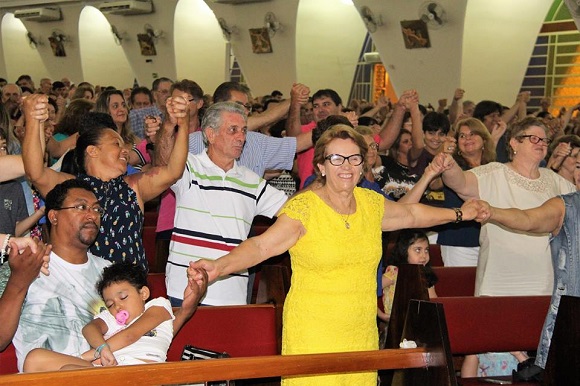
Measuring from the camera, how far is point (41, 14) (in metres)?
22.4

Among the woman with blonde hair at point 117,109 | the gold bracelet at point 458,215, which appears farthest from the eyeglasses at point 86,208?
the woman with blonde hair at point 117,109

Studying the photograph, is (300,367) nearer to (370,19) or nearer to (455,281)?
(455,281)

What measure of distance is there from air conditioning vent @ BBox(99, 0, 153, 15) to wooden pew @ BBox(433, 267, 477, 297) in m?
15.7

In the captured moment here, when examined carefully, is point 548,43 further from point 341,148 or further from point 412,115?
point 341,148

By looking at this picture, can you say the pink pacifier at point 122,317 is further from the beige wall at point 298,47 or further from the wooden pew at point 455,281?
the beige wall at point 298,47

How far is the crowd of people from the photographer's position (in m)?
3.82

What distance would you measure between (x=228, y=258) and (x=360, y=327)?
0.66m

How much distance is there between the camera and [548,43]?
17625mm

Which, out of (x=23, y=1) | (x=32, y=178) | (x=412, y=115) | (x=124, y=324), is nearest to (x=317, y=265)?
(x=124, y=324)

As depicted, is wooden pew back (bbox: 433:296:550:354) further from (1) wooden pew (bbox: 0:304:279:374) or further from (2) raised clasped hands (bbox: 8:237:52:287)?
(2) raised clasped hands (bbox: 8:237:52:287)

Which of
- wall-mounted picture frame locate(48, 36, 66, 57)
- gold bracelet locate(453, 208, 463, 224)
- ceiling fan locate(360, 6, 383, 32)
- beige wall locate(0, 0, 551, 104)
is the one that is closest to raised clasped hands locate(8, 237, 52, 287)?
gold bracelet locate(453, 208, 463, 224)

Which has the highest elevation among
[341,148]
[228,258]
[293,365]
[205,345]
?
[341,148]

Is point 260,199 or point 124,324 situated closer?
point 124,324

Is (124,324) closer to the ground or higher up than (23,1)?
closer to the ground
